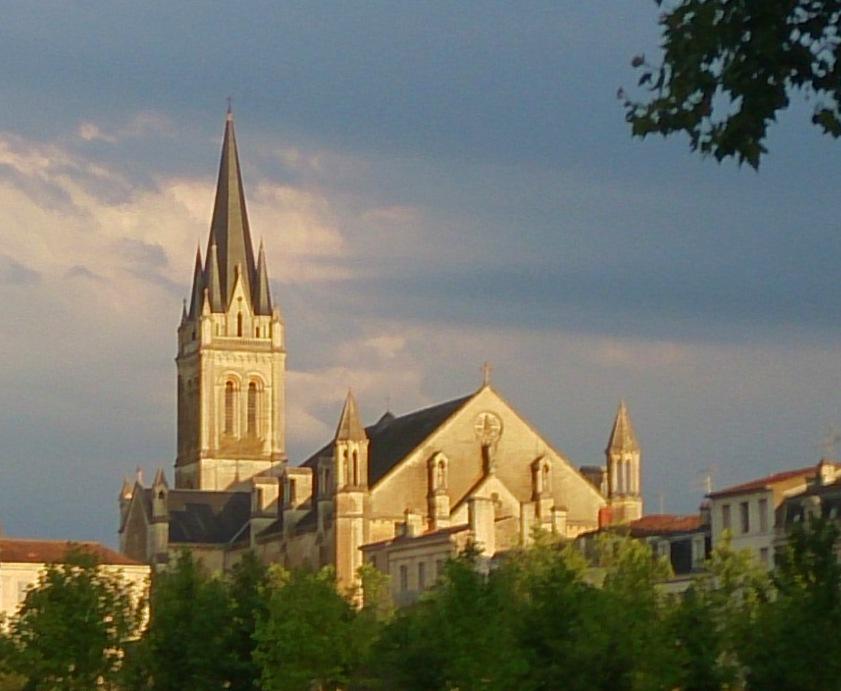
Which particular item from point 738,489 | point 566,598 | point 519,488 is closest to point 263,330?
point 519,488

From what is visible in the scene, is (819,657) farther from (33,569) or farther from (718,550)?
(33,569)

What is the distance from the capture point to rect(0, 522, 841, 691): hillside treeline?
56562mm

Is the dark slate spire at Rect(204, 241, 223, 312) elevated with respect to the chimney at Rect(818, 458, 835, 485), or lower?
elevated

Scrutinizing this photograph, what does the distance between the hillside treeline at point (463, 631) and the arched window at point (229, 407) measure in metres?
68.0

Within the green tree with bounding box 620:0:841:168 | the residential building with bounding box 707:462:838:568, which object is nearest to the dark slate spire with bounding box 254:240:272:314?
the residential building with bounding box 707:462:838:568

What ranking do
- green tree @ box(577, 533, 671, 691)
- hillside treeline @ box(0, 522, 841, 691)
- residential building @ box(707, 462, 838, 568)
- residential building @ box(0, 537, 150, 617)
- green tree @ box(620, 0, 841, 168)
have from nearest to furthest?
1. green tree @ box(620, 0, 841, 168)
2. hillside treeline @ box(0, 522, 841, 691)
3. green tree @ box(577, 533, 671, 691)
4. residential building @ box(707, 462, 838, 568)
5. residential building @ box(0, 537, 150, 617)

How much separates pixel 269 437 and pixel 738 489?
2717 inches

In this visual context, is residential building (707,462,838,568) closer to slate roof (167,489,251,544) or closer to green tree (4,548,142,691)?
green tree (4,548,142,691)

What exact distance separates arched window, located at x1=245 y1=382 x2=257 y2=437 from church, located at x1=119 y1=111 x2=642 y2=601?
3.9 inches

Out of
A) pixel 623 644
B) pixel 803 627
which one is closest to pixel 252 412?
pixel 623 644

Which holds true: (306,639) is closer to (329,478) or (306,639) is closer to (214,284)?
(329,478)

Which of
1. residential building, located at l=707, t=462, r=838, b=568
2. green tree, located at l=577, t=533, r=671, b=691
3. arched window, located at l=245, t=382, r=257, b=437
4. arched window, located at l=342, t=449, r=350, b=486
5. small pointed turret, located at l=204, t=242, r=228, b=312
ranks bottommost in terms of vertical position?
green tree, located at l=577, t=533, r=671, b=691

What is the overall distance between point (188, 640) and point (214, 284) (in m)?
89.7

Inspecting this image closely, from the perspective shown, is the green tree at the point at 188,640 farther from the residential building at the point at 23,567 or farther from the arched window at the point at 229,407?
the arched window at the point at 229,407
